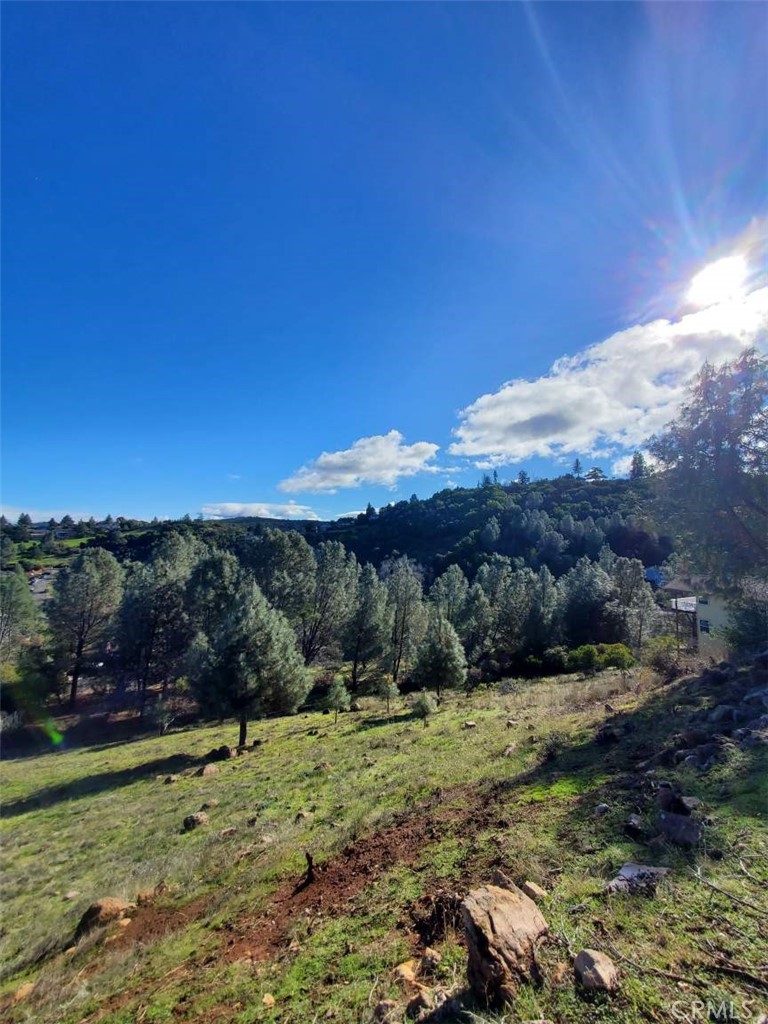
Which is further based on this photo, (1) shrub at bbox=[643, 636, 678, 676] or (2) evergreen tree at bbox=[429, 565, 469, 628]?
(2) evergreen tree at bbox=[429, 565, 469, 628]

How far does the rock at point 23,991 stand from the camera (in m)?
5.77

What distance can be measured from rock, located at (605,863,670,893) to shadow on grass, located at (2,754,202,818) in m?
19.1

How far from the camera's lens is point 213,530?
12238 centimetres

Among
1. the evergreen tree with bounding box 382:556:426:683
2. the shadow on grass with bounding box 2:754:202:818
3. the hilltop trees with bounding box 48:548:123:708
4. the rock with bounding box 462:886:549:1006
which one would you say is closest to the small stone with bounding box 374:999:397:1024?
the rock with bounding box 462:886:549:1006

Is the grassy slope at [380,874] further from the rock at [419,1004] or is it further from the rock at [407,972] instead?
the rock at [419,1004]

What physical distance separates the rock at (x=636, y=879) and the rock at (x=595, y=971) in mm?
1065

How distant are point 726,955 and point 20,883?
45.2ft

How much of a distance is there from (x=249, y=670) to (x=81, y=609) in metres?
28.3

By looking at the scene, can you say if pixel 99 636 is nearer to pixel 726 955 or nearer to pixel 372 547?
pixel 726 955

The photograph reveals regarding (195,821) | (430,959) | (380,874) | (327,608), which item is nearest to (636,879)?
(430,959)

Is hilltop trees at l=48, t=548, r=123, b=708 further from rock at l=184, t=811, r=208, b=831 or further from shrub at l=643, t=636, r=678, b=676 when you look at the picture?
shrub at l=643, t=636, r=678, b=676

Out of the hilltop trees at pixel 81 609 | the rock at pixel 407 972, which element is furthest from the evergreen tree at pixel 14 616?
the rock at pixel 407 972

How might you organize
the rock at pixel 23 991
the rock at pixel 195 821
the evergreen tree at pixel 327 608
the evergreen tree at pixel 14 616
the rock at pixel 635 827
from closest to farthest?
the rock at pixel 635 827 < the rock at pixel 23 991 < the rock at pixel 195 821 < the evergreen tree at pixel 14 616 < the evergreen tree at pixel 327 608

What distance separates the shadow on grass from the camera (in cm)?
1634
